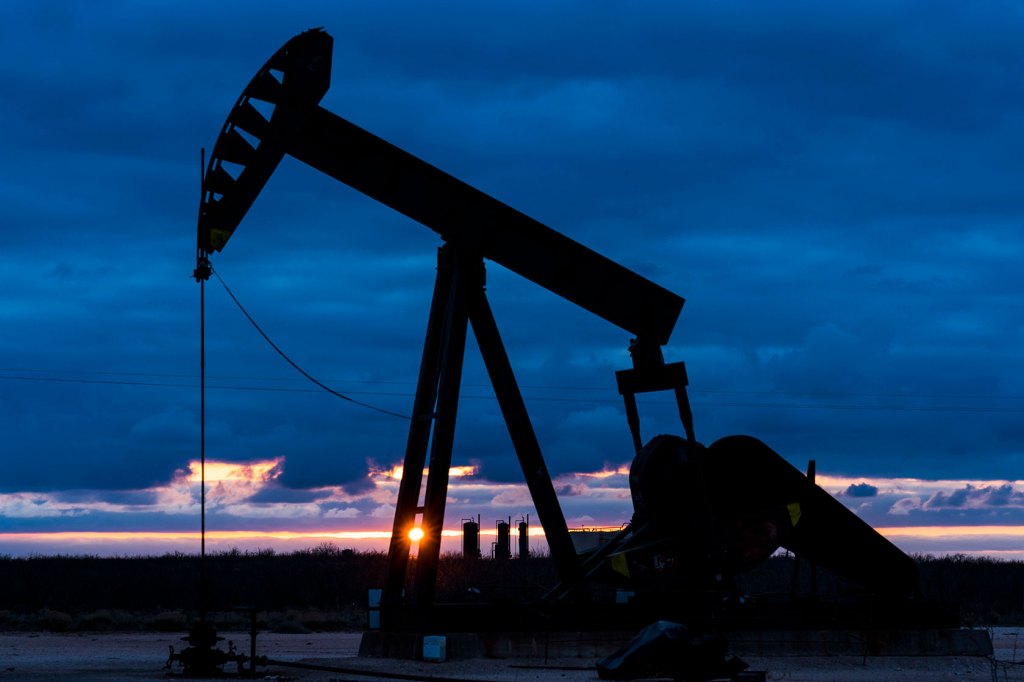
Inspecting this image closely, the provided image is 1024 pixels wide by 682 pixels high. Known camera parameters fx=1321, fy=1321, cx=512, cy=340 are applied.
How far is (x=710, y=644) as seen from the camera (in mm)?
10672

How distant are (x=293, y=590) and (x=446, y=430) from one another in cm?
3046

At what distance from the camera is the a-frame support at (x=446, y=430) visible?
17.5 meters

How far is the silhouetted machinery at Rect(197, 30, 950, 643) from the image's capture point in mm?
16812

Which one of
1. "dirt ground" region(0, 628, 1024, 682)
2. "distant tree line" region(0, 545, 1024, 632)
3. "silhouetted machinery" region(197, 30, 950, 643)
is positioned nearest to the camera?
"dirt ground" region(0, 628, 1024, 682)

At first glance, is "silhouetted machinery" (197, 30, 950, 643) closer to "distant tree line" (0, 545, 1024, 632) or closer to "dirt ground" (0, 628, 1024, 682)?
"dirt ground" (0, 628, 1024, 682)

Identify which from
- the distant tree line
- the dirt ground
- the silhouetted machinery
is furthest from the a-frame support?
the distant tree line

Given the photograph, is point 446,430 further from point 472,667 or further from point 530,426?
point 472,667

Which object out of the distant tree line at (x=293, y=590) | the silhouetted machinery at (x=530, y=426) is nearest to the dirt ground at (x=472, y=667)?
the silhouetted machinery at (x=530, y=426)

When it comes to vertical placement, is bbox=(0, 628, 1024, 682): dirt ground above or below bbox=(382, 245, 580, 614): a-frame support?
below

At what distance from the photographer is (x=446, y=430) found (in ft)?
57.7

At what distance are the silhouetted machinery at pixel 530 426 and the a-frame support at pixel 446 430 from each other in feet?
0.07

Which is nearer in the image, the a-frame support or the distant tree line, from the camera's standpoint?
the a-frame support

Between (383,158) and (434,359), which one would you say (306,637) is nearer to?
(434,359)

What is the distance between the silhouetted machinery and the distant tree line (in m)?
12.4
